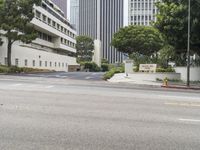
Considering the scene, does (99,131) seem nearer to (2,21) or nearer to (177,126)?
(177,126)

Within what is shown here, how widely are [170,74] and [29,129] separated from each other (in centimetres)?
3133

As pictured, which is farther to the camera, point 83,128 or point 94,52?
point 94,52

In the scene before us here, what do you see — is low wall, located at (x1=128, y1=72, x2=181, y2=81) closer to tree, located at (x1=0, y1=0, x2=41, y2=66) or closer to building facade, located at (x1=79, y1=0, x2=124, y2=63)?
tree, located at (x1=0, y1=0, x2=41, y2=66)

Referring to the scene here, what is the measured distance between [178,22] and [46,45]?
5544cm

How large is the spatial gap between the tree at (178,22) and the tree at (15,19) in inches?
839

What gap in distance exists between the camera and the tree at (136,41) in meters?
90.2

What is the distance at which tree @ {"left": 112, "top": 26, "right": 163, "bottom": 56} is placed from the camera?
90250mm

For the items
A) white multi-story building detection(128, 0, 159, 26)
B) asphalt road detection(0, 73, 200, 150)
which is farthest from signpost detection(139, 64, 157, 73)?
white multi-story building detection(128, 0, 159, 26)

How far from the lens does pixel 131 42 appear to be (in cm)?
9031

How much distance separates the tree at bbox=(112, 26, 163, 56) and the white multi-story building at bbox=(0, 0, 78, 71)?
46.2 ft

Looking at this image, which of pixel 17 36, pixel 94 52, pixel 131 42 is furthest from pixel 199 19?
pixel 94 52

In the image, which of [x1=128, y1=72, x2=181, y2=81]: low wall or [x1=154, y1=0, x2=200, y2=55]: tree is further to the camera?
[x1=128, y1=72, x2=181, y2=81]: low wall

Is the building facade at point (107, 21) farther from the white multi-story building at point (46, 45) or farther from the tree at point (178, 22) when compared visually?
the tree at point (178, 22)

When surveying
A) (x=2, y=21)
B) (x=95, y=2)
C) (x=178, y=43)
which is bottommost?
(x=178, y=43)
